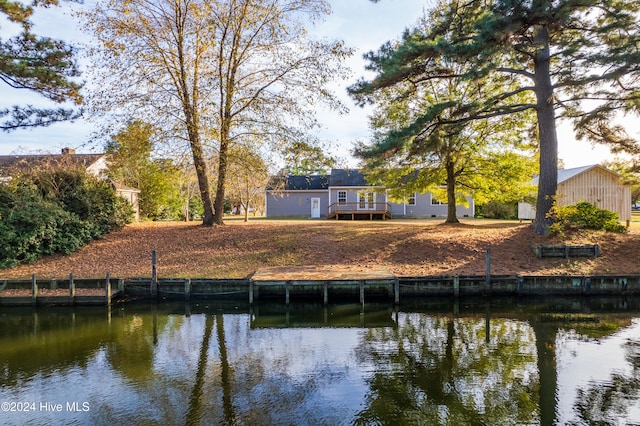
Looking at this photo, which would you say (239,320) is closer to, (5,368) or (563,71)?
(5,368)

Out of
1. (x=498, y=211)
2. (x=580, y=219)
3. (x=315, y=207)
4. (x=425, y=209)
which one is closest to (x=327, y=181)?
(x=315, y=207)

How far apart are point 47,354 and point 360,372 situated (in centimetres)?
647

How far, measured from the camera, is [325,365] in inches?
282

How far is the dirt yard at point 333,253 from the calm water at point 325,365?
7.39 feet

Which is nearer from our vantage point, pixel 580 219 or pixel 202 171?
pixel 580 219

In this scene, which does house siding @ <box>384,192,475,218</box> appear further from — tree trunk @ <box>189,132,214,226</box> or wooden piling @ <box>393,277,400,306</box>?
wooden piling @ <box>393,277,400,306</box>

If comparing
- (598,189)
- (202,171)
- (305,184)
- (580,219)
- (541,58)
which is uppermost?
(541,58)

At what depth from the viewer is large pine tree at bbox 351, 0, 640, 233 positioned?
10930 millimetres

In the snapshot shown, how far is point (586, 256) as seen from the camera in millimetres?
13609

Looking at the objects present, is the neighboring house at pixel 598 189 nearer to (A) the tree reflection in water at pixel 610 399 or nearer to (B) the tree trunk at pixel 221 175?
(B) the tree trunk at pixel 221 175

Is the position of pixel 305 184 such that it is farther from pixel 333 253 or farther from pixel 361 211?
pixel 333 253

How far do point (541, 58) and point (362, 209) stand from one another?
18.0 meters

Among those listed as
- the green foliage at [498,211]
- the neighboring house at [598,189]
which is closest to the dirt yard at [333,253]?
the neighboring house at [598,189]

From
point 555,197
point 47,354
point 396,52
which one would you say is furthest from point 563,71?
point 47,354
